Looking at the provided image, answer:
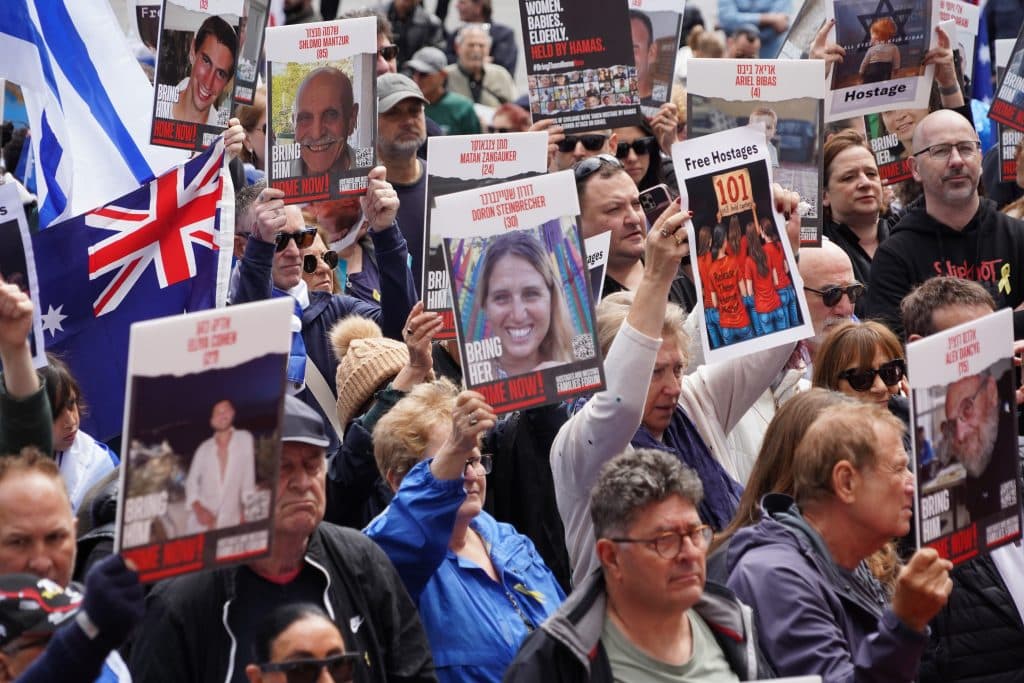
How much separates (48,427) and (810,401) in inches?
83.4

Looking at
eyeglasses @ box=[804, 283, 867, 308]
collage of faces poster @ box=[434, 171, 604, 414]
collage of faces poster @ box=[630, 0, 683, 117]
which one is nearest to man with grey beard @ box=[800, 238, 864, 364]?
eyeglasses @ box=[804, 283, 867, 308]

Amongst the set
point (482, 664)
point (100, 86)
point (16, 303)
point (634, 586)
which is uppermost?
point (100, 86)

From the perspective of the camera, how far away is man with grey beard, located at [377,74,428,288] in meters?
8.35

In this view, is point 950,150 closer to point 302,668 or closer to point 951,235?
point 951,235

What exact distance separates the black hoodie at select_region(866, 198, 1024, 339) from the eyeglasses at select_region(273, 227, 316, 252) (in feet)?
8.24

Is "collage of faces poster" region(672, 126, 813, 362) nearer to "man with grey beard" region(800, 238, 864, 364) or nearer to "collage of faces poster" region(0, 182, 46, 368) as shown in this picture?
"man with grey beard" region(800, 238, 864, 364)

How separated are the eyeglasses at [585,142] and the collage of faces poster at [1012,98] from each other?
6.18 ft

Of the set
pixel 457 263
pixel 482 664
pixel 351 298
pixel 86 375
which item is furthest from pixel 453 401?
pixel 351 298

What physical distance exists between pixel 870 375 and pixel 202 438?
9.64 feet

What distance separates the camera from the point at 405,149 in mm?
8492

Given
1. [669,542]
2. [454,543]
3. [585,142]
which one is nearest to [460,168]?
[454,543]

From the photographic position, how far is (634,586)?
431 cm

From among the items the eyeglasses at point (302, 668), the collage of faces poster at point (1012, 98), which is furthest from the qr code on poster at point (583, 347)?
the collage of faces poster at point (1012, 98)

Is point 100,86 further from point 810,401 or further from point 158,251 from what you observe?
point 810,401
